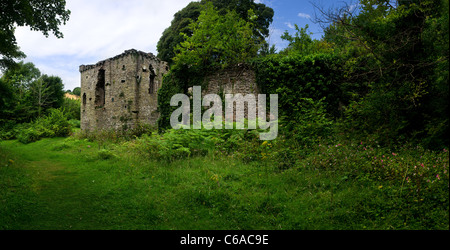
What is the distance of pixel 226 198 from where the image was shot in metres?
4.93

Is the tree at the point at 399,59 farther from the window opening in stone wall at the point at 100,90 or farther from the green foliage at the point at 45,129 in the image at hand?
the green foliage at the point at 45,129

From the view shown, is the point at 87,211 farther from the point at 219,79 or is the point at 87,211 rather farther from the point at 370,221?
the point at 219,79

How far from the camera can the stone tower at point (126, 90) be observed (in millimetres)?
18484

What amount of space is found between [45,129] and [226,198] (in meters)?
20.2

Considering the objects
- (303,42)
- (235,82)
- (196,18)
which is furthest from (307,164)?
(196,18)

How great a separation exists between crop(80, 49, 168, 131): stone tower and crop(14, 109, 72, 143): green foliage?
213cm

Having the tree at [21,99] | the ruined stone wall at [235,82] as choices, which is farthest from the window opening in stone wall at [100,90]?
the ruined stone wall at [235,82]

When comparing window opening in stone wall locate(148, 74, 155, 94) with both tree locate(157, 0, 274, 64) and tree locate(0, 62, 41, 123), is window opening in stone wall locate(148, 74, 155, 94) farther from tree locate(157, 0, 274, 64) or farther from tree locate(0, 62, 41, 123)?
A: tree locate(0, 62, 41, 123)

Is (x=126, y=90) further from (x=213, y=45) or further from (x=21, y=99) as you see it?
(x=21, y=99)

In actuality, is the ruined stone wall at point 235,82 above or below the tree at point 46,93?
below

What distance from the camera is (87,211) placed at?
4.80 m

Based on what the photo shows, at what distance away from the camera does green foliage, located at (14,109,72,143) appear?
17984 mm

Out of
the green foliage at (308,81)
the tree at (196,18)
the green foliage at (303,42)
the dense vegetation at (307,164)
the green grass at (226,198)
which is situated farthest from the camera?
the tree at (196,18)

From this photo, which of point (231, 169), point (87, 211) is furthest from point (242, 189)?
point (87, 211)
